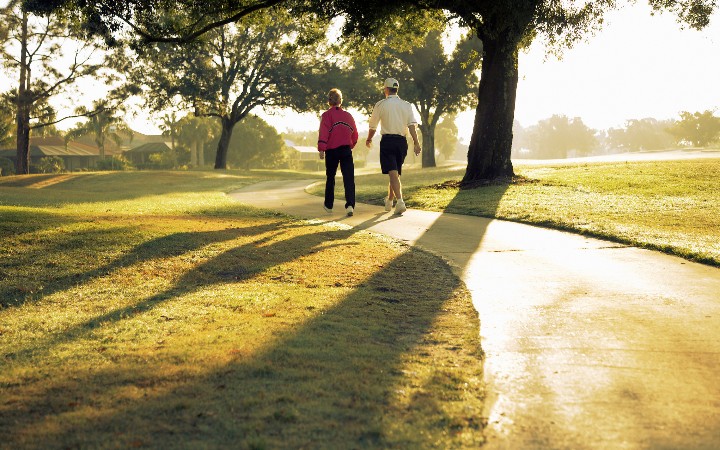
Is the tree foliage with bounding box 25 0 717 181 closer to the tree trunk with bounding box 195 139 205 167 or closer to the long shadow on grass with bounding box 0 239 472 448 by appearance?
the long shadow on grass with bounding box 0 239 472 448

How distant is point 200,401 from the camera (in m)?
3.08

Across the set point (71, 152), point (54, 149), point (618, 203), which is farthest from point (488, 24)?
point (71, 152)

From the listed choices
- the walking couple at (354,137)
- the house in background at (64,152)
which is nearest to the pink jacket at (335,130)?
the walking couple at (354,137)

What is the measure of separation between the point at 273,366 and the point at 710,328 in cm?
293

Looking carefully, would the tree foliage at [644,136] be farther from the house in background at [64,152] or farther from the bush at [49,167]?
the bush at [49,167]

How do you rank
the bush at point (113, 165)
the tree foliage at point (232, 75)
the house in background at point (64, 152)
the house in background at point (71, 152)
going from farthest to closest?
the house in background at point (71, 152) → the house in background at point (64, 152) → the bush at point (113, 165) → the tree foliage at point (232, 75)

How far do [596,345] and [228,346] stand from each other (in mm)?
2258

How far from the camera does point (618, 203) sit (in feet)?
40.5

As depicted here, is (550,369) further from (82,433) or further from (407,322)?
(82,433)

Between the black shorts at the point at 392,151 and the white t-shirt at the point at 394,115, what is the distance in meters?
0.11

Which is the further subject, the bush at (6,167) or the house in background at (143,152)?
the house in background at (143,152)

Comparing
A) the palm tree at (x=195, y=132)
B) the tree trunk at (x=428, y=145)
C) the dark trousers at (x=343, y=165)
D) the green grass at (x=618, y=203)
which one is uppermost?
the palm tree at (x=195, y=132)

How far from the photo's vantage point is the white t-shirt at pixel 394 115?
454 inches

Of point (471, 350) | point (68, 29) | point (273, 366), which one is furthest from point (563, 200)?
point (68, 29)
